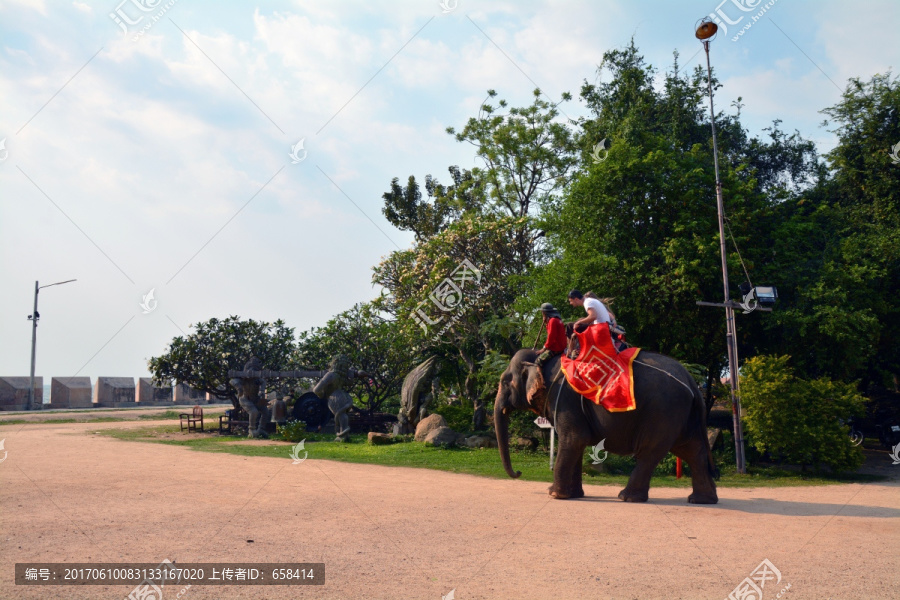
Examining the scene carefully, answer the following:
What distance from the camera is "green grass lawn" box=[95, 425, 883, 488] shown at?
14758 millimetres

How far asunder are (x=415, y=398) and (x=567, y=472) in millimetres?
13826

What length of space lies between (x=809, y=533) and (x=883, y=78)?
65.4ft

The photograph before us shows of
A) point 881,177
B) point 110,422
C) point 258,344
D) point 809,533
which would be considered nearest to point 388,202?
point 258,344

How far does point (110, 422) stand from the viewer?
33.8 meters

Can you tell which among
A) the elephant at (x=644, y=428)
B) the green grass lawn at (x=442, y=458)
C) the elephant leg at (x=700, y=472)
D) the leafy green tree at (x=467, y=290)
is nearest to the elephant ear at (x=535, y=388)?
the elephant at (x=644, y=428)

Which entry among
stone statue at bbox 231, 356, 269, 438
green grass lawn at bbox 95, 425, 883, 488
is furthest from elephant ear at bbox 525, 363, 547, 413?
stone statue at bbox 231, 356, 269, 438

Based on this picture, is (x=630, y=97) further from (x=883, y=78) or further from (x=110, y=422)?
(x=110, y=422)

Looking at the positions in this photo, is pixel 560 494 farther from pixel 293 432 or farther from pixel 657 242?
pixel 293 432

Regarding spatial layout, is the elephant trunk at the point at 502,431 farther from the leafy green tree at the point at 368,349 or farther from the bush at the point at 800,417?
the leafy green tree at the point at 368,349

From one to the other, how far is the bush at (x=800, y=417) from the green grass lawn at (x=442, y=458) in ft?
1.88

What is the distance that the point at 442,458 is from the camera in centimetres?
1788

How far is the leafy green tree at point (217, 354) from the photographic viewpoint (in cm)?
2725

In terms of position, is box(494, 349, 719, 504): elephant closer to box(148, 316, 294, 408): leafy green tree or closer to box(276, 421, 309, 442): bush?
box(276, 421, 309, 442): bush

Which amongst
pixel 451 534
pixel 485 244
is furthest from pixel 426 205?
pixel 451 534
